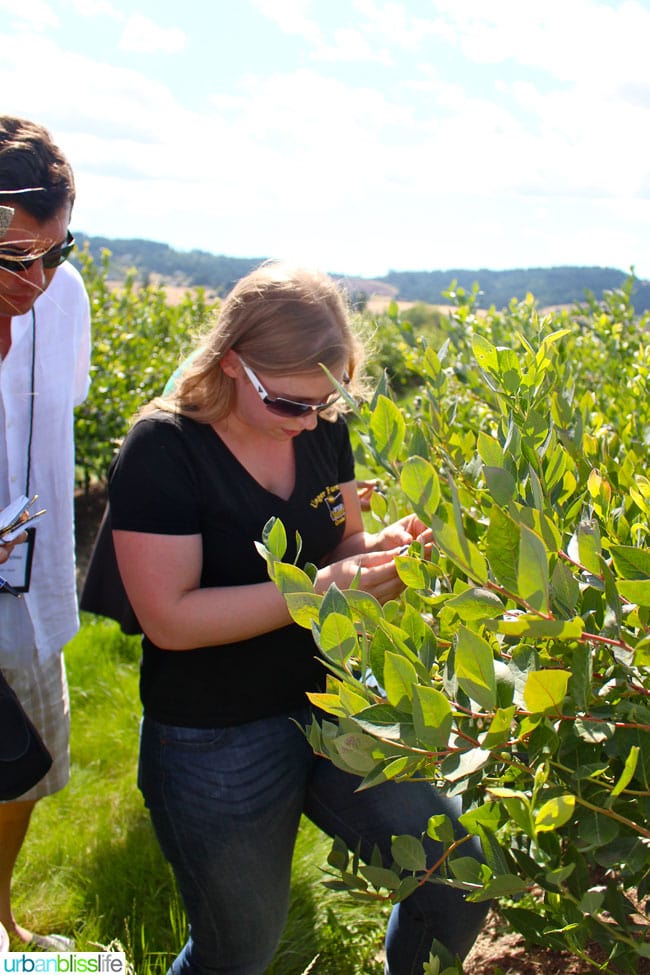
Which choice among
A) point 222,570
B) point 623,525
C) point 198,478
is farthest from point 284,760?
point 623,525

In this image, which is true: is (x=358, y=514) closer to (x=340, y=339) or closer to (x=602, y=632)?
(x=340, y=339)

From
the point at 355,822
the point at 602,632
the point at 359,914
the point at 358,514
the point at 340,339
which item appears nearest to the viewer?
the point at 602,632

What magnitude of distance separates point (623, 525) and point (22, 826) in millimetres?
2138

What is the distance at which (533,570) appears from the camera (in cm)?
87

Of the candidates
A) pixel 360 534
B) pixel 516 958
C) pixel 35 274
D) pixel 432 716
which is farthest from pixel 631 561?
pixel 516 958

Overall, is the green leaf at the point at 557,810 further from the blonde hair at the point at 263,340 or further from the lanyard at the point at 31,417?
the lanyard at the point at 31,417

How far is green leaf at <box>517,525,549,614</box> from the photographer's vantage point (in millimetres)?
867

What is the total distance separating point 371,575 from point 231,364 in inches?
25.9

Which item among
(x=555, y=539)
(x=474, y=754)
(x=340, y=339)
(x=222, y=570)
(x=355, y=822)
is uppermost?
(x=340, y=339)

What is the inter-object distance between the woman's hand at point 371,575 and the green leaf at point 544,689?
2.95ft

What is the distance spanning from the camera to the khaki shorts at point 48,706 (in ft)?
8.52

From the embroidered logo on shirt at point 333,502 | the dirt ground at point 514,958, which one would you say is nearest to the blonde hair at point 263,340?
the embroidered logo on shirt at point 333,502

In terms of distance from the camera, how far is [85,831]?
3479mm

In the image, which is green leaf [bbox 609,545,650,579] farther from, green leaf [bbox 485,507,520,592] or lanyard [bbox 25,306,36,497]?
lanyard [bbox 25,306,36,497]
